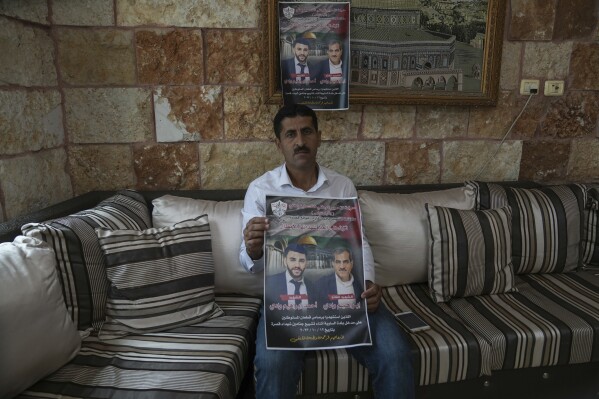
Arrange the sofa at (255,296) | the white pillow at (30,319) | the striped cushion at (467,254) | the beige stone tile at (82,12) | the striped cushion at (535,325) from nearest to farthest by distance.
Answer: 1. the white pillow at (30,319)
2. the sofa at (255,296)
3. the striped cushion at (535,325)
4. the striped cushion at (467,254)
5. the beige stone tile at (82,12)

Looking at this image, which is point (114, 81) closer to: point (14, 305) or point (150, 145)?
point (150, 145)

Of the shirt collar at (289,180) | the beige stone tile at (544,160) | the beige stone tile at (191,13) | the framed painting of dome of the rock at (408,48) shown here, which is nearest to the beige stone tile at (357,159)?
the framed painting of dome of the rock at (408,48)

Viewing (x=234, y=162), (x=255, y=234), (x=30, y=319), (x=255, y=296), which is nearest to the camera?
(x=30, y=319)

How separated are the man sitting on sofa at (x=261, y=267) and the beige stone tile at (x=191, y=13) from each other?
0.63m

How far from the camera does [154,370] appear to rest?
1.20 m

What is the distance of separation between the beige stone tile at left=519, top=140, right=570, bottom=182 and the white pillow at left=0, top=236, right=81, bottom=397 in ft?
7.29

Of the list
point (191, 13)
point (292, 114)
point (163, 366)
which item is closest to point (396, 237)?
point (292, 114)

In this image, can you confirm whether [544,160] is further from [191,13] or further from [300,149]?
[191,13]

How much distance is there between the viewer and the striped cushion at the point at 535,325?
1.44 metres

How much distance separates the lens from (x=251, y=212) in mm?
1593

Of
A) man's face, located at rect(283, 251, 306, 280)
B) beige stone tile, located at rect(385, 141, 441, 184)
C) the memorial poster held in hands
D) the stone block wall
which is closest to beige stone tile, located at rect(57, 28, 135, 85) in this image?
the stone block wall

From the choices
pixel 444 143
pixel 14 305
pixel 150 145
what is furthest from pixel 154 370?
pixel 444 143

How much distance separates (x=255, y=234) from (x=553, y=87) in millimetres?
1809

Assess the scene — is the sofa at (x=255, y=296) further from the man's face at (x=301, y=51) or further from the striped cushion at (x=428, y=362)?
the man's face at (x=301, y=51)
